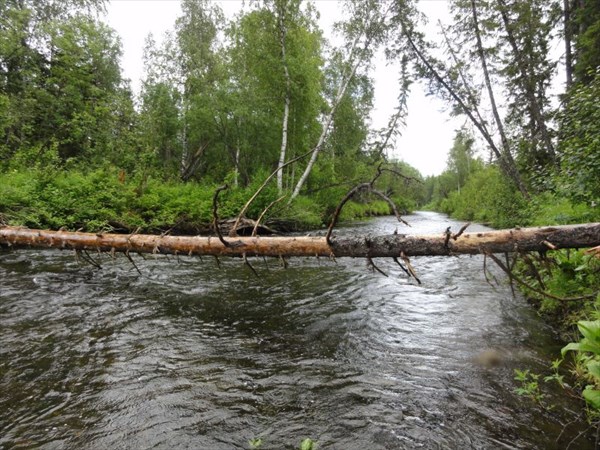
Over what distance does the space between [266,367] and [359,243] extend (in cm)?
199

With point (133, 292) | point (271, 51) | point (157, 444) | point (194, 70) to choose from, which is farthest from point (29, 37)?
point (157, 444)

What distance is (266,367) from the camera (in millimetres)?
3707

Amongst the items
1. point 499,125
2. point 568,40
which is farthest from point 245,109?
point 568,40

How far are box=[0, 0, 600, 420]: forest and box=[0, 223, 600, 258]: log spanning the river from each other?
313 centimetres

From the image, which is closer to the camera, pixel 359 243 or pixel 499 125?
pixel 359 243

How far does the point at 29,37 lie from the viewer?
64.5 ft

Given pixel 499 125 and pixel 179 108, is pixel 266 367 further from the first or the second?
pixel 179 108

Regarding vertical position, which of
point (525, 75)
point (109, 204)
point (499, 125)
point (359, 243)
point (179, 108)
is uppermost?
point (179, 108)

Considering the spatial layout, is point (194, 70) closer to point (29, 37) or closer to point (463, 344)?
point (29, 37)

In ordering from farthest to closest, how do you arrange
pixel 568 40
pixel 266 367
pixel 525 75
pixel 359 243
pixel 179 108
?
pixel 179 108, pixel 568 40, pixel 525 75, pixel 359 243, pixel 266 367

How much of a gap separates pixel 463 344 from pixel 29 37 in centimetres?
2774

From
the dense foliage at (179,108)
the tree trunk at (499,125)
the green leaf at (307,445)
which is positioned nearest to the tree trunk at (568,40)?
the tree trunk at (499,125)

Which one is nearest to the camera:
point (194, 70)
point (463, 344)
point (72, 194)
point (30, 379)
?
point (30, 379)

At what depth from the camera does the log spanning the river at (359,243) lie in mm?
3488
